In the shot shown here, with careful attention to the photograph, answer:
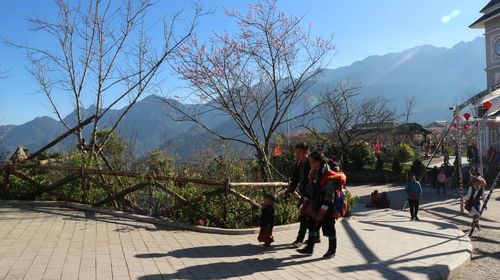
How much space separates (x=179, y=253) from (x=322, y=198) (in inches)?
84.1

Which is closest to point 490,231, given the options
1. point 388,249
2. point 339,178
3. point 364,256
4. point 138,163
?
point 388,249

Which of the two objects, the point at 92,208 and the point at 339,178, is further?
the point at 92,208

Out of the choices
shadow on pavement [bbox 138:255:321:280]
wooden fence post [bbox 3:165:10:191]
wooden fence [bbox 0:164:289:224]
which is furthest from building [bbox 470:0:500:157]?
wooden fence post [bbox 3:165:10:191]

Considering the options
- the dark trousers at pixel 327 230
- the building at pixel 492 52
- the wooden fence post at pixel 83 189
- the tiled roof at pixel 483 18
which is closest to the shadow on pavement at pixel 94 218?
the wooden fence post at pixel 83 189

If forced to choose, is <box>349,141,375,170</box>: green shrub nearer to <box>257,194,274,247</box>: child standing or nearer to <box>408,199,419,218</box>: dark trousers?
<box>408,199,419,218</box>: dark trousers

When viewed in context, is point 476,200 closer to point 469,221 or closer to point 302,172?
point 469,221

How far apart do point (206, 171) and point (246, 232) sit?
386 cm

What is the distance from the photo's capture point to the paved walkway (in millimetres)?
4512

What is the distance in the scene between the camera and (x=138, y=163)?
399 inches

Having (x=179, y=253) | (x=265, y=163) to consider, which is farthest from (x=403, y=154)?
(x=179, y=253)

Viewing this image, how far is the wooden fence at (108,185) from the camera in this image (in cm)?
723

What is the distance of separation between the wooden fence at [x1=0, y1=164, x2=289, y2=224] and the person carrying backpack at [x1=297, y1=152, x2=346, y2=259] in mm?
1795

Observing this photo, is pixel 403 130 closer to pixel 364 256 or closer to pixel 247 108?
pixel 247 108

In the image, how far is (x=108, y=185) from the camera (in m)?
7.95
